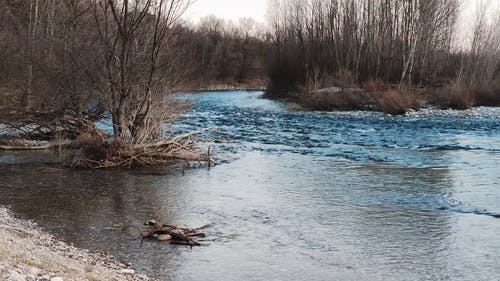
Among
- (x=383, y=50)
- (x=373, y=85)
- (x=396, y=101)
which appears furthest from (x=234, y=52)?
(x=396, y=101)

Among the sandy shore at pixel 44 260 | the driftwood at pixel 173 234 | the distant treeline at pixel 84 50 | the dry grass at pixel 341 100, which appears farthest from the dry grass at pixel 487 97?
the sandy shore at pixel 44 260

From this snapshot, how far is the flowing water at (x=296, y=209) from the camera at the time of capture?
820cm

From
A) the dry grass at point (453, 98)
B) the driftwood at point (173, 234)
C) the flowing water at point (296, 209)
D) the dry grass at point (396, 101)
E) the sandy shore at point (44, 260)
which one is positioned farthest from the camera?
the dry grass at point (453, 98)

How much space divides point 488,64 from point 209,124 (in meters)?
29.2

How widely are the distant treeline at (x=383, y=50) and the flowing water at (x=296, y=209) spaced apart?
2447cm

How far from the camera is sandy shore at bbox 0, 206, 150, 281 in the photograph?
5840 millimetres

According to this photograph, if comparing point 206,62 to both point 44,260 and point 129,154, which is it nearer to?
point 129,154

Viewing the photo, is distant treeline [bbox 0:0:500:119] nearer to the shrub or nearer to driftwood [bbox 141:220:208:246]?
the shrub

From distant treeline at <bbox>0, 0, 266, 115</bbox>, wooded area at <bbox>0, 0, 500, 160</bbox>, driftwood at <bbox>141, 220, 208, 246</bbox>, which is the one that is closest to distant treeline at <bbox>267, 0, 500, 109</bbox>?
wooded area at <bbox>0, 0, 500, 160</bbox>

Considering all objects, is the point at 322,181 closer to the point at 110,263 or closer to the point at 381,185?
the point at 381,185

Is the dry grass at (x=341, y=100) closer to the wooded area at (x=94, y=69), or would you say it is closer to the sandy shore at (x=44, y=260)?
the wooded area at (x=94, y=69)

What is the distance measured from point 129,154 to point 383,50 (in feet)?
114

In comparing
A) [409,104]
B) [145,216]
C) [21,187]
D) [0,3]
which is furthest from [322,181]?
[409,104]

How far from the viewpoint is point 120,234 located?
9.49 metres
